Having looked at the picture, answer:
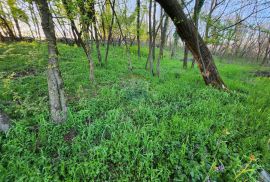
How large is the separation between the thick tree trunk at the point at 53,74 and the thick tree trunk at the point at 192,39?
2762 millimetres

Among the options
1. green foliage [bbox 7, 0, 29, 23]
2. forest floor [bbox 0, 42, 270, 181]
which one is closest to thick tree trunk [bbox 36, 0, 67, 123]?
forest floor [bbox 0, 42, 270, 181]

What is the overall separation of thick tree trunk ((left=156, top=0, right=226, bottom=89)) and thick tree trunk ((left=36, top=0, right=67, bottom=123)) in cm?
276

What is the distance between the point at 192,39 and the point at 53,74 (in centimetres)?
386

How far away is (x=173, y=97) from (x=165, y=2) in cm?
248

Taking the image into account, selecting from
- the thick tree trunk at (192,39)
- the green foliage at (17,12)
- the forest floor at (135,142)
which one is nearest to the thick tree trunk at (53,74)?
the forest floor at (135,142)

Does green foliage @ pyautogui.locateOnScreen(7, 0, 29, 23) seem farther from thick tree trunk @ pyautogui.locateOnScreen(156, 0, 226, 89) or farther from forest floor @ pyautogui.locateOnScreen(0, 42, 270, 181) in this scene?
thick tree trunk @ pyautogui.locateOnScreen(156, 0, 226, 89)

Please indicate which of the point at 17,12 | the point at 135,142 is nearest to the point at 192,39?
the point at 135,142

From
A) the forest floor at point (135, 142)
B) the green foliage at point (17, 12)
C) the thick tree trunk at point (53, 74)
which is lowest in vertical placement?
the forest floor at point (135, 142)

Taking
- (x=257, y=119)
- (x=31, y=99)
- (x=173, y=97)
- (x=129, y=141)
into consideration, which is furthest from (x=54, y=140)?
(x=257, y=119)

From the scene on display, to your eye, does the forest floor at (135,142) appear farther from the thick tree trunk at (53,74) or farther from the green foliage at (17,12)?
the green foliage at (17,12)

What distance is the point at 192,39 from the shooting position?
4586 millimetres

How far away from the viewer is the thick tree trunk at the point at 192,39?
13.6 feet

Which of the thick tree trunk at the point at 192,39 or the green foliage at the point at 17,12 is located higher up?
the green foliage at the point at 17,12

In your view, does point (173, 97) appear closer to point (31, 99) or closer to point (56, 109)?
point (56, 109)
